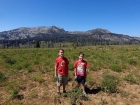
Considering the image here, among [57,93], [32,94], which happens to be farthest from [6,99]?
[57,93]

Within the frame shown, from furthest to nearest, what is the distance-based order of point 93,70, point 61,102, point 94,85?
point 93,70
point 94,85
point 61,102

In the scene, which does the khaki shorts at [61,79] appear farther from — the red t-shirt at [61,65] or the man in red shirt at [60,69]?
the red t-shirt at [61,65]

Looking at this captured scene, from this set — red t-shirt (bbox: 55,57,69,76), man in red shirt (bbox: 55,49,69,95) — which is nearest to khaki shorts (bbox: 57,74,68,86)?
man in red shirt (bbox: 55,49,69,95)

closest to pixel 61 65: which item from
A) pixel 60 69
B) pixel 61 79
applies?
pixel 60 69

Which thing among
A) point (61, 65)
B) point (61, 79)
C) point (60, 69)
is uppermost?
point (61, 65)

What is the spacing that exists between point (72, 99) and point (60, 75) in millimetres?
1145

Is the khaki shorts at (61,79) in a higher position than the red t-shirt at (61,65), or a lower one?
lower

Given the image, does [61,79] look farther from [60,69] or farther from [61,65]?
[61,65]

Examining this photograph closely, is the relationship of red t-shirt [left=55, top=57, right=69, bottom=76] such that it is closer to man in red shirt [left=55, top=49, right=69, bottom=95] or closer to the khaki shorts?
man in red shirt [left=55, top=49, right=69, bottom=95]

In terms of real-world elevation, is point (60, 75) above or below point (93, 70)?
above

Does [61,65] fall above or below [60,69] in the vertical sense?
above

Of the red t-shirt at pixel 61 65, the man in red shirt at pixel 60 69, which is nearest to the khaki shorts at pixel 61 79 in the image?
the man in red shirt at pixel 60 69

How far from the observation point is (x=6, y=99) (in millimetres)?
6309

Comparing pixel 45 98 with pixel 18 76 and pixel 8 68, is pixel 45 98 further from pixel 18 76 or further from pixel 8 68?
pixel 8 68
